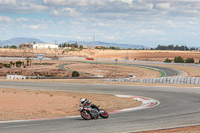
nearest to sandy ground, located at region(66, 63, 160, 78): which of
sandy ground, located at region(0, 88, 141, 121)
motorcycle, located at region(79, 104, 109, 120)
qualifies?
sandy ground, located at region(0, 88, 141, 121)

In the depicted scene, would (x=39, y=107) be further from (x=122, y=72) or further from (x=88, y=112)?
(x=122, y=72)

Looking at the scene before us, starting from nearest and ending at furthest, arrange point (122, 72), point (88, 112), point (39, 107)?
point (88, 112) < point (39, 107) < point (122, 72)

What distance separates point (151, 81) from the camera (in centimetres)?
4616

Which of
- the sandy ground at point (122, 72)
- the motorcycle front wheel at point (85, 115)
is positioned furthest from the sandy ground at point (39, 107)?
the sandy ground at point (122, 72)

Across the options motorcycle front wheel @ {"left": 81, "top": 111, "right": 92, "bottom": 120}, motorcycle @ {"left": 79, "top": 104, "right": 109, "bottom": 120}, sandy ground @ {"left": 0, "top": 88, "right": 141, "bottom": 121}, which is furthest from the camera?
sandy ground @ {"left": 0, "top": 88, "right": 141, "bottom": 121}

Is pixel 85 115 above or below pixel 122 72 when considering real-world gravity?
above

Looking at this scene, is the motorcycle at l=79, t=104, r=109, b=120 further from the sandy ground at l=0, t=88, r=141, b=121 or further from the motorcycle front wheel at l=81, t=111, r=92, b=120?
the sandy ground at l=0, t=88, r=141, b=121

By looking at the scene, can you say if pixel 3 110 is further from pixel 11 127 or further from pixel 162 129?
pixel 162 129

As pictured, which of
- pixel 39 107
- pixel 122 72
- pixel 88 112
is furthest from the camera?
pixel 122 72

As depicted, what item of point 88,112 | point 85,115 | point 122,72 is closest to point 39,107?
point 85,115

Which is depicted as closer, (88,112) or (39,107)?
(88,112)

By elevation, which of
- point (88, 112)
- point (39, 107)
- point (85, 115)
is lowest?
point (39, 107)

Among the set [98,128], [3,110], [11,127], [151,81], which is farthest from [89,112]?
[151,81]

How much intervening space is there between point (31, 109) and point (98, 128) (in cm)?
846
